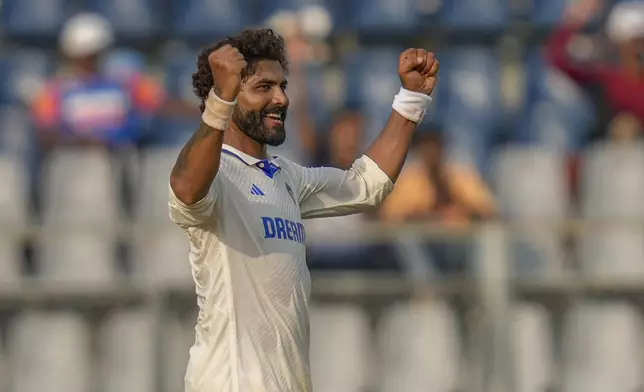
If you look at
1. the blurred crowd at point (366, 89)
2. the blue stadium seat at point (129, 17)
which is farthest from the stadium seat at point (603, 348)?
the blue stadium seat at point (129, 17)

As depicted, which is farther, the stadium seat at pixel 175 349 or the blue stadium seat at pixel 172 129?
the blue stadium seat at pixel 172 129

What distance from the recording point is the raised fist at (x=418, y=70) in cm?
536

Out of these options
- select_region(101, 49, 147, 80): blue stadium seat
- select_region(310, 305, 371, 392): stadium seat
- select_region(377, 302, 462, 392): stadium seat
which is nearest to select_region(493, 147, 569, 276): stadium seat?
select_region(377, 302, 462, 392): stadium seat

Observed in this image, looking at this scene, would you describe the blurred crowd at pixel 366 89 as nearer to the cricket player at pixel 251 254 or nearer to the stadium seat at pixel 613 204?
the stadium seat at pixel 613 204

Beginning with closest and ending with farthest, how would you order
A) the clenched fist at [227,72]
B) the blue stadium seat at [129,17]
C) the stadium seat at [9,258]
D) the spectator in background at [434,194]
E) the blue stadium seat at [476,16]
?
1. the clenched fist at [227,72]
2. the stadium seat at [9,258]
3. the spectator in background at [434,194]
4. the blue stadium seat at [476,16]
5. the blue stadium seat at [129,17]

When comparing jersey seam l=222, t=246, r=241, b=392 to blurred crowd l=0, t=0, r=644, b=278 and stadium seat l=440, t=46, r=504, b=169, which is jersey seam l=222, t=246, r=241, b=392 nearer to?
blurred crowd l=0, t=0, r=644, b=278

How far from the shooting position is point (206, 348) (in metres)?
4.85

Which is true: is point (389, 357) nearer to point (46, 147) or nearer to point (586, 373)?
point (586, 373)

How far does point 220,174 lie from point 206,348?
1.91 ft

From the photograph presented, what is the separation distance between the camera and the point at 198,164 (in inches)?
175

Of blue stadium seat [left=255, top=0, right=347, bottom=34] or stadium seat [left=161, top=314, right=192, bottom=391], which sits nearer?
stadium seat [left=161, top=314, right=192, bottom=391]

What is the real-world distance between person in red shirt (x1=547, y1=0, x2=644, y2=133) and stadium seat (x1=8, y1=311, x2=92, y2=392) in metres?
3.84

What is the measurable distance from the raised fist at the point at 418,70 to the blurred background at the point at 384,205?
250 cm

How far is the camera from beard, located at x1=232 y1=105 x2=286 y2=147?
4836 mm
